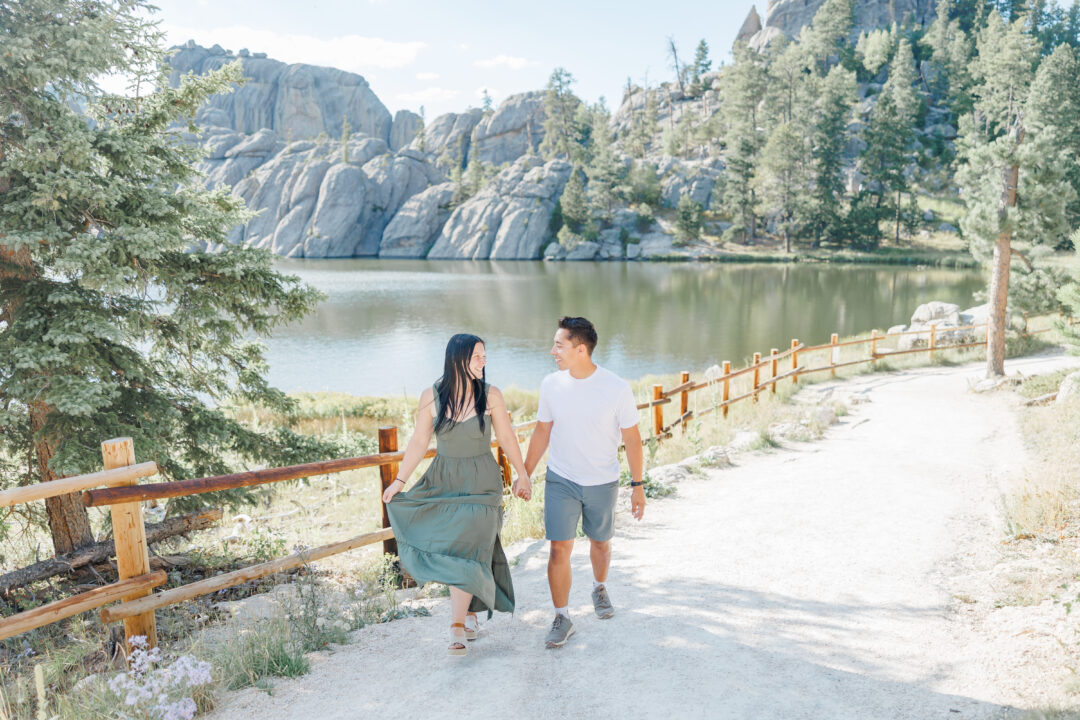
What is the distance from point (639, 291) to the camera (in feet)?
161

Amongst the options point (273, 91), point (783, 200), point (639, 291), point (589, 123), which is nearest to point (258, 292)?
point (639, 291)

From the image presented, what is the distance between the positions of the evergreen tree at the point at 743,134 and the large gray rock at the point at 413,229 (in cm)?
3745

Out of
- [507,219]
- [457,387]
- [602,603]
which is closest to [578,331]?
[457,387]

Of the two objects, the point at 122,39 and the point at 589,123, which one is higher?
the point at 589,123

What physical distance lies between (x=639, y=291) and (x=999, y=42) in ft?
216

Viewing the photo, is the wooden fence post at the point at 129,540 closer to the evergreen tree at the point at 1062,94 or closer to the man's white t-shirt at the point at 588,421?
the man's white t-shirt at the point at 588,421

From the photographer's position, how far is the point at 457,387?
12.2 ft

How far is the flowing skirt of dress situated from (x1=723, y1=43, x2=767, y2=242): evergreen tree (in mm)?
74701

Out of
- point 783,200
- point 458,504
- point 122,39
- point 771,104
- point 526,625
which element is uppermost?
point 771,104

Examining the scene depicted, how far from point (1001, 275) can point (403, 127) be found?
150m

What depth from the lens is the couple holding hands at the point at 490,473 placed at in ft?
12.3

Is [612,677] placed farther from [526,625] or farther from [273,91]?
[273,91]

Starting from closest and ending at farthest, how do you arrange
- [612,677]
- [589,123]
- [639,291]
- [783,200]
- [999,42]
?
[612,677] < [639,291] < [783,200] < [999,42] < [589,123]

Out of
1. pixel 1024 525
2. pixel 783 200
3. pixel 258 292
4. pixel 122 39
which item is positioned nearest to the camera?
pixel 1024 525
